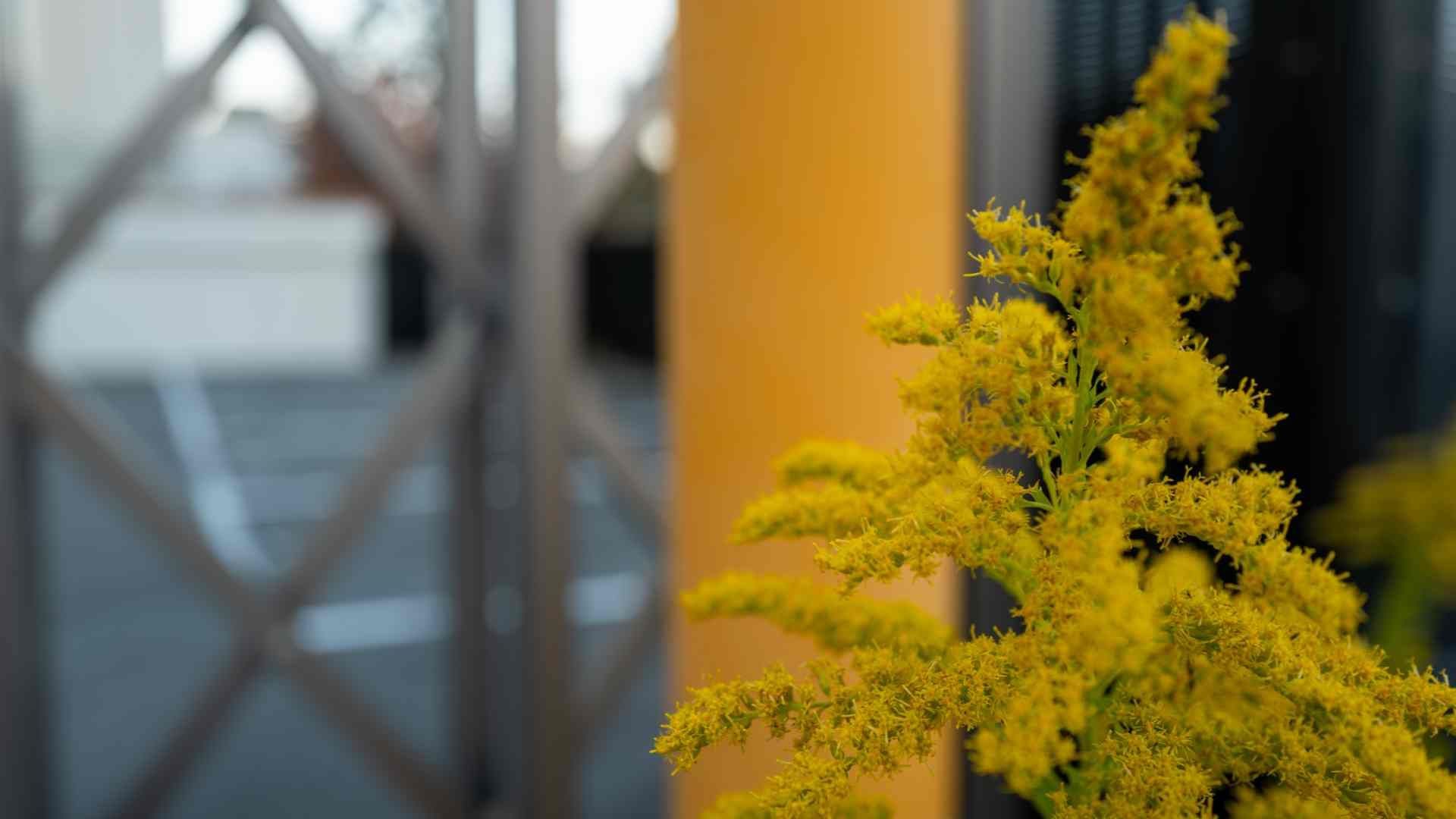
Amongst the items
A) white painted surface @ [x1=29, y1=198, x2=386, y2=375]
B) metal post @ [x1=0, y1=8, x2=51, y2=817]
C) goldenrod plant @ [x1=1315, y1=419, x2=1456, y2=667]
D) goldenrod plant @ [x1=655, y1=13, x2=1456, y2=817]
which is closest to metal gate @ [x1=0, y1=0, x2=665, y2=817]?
metal post @ [x1=0, y1=8, x2=51, y2=817]

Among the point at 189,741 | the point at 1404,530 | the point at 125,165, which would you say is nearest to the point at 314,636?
the point at 189,741

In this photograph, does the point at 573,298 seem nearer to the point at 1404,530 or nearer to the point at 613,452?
the point at 613,452

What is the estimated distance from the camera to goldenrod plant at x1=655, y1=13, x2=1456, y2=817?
39cm

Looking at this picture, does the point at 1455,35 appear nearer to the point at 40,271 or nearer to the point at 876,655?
the point at 876,655

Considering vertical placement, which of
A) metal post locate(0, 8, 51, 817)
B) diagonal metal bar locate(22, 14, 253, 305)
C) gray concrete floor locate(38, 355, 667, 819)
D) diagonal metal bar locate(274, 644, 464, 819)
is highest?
diagonal metal bar locate(22, 14, 253, 305)

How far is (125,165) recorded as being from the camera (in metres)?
1.75

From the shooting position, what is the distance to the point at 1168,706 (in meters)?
0.46

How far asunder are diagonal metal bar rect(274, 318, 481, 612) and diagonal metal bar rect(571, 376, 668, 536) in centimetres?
22

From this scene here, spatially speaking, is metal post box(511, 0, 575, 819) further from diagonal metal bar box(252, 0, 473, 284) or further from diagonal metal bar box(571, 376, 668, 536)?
diagonal metal bar box(571, 376, 668, 536)

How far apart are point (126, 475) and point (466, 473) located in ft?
1.78

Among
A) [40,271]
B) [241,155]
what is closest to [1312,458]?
[40,271]

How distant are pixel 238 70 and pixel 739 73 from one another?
1.25 m

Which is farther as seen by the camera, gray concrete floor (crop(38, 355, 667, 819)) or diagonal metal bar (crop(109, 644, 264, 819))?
gray concrete floor (crop(38, 355, 667, 819))

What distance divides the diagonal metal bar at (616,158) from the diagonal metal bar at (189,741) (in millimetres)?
964
